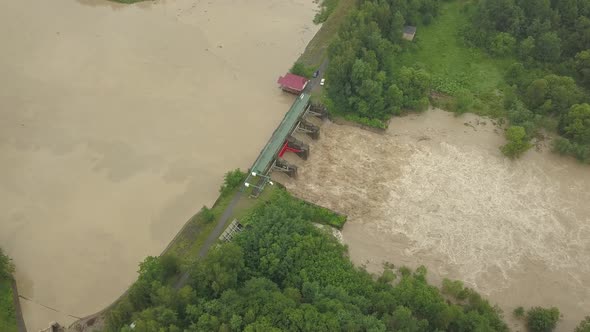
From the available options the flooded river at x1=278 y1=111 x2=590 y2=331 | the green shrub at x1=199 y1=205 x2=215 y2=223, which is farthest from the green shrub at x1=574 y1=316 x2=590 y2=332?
the green shrub at x1=199 y1=205 x2=215 y2=223

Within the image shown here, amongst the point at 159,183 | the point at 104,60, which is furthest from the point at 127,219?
the point at 104,60

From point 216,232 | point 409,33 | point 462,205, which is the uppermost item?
point 409,33

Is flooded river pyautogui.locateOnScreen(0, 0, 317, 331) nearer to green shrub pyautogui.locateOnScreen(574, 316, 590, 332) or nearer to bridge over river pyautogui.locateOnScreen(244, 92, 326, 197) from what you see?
bridge over river pyautogui.locateOnScreen(244, 92, 326, 197)

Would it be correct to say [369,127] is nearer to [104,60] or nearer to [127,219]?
[127,219]

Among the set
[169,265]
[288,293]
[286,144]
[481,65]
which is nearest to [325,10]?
[481,65]

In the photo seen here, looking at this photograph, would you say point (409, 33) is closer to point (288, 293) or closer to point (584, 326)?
point (584, 326)

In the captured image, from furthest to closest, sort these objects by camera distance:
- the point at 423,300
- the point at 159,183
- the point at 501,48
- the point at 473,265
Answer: the point at 501,48 → the point at 159,183 → the point at 473,265 → the point at 423,300
